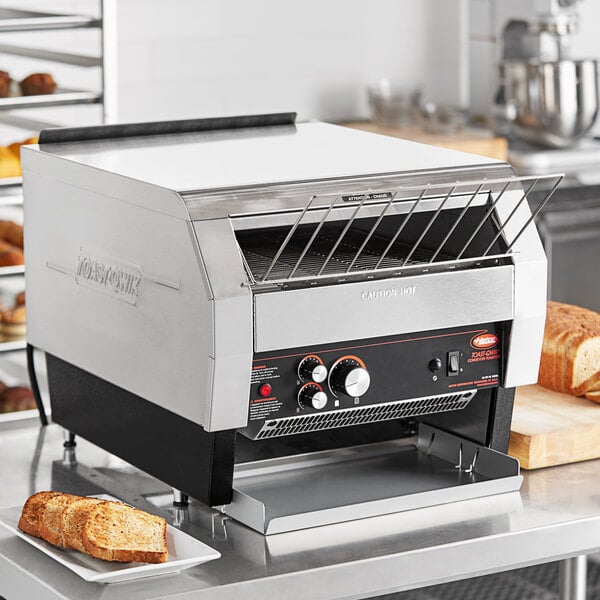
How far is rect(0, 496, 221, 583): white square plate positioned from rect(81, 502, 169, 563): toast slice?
1 centimetres

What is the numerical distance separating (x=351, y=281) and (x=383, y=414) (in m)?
0.21

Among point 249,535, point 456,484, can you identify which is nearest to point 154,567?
point 249,535

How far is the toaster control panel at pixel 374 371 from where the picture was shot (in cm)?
146

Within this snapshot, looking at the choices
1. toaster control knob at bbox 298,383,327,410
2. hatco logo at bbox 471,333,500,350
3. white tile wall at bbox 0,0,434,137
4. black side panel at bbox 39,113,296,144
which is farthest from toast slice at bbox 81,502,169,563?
white tile wall at bbox 0,0,434,137

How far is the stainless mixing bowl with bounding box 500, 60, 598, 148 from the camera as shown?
3.77 metres

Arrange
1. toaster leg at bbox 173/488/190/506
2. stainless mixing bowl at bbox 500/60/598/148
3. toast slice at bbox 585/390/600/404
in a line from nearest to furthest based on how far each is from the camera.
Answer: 1. toaster leg at bbox 173/488/190/506
2. toast slice at bbox 585/390/600/404
3. stainless mixing bowl at bbox 500/60/598/148

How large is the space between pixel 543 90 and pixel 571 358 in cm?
210

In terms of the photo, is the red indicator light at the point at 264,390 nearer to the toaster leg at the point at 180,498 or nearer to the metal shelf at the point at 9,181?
the toaster leg at the point at 180,498

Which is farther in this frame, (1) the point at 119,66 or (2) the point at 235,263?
(1) the point at 119,66

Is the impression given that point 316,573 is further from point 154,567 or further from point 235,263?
point 235,263

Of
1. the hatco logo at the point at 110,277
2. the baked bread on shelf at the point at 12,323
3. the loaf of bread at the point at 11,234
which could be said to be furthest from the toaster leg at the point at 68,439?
the loaf of bread at the point at 11,234

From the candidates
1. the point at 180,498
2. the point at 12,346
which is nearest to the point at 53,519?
the point at 180,498

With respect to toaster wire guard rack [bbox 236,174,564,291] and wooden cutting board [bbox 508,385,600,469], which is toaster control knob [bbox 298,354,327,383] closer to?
toaster wire guard rack [bbox 236,174,564,291]

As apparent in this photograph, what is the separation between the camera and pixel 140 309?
4.93ft
